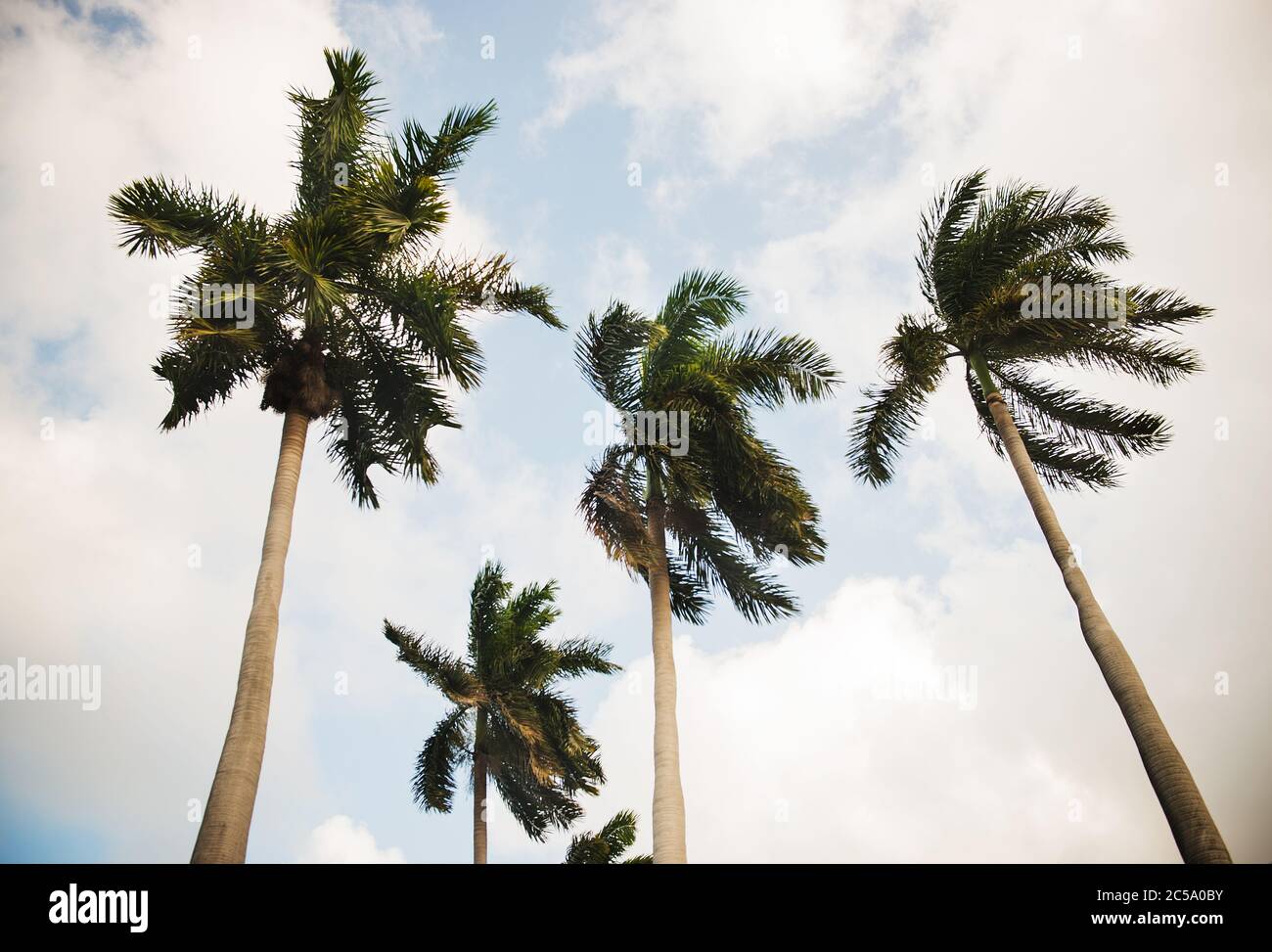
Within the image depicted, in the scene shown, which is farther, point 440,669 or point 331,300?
point 440,669

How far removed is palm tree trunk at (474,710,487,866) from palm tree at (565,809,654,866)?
3243 millimetres

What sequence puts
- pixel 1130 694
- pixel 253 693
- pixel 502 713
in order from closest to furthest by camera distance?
pixel 253 693
pixel 1130 694
pixel 502 713

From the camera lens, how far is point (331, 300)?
12445 millimetres

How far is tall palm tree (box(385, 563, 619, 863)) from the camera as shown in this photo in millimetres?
21688

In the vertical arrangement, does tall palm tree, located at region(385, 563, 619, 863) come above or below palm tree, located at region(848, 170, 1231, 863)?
below

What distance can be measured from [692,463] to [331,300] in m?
7.02

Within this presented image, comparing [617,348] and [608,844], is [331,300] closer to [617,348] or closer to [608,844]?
[617,348]
